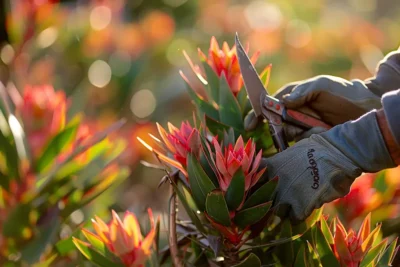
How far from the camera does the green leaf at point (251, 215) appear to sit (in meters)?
1.02

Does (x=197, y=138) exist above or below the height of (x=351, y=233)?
above

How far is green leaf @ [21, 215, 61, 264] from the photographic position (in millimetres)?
1464

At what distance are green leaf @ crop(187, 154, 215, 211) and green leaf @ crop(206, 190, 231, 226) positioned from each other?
0.03 metres

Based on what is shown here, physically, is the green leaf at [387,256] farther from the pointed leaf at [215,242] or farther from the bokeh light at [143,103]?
the bokeh light at [143,103]

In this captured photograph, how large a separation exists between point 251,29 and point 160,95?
87 centimetres

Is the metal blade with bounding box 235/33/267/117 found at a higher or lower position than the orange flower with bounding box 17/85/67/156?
lower

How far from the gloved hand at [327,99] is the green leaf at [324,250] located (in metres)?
0.23

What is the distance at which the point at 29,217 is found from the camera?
61.2 inches

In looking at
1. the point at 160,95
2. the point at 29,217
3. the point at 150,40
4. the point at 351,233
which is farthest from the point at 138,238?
the point at 150,40

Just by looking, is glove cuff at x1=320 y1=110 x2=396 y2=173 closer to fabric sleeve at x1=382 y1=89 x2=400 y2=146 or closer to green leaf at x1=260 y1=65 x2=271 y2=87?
fabric sleeve at x1=382 y1=89 x2=400 y2=146

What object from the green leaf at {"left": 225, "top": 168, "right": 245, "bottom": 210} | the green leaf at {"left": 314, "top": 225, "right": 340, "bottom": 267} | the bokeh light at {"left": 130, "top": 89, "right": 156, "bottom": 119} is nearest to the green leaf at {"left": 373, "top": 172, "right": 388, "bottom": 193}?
the green leaf at {"left": 314, "top": 225, "right": 340, "bottom": 267}

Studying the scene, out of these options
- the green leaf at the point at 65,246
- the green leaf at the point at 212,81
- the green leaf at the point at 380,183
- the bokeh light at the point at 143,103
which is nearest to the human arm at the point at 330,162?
the green leaf at the point at 212,81

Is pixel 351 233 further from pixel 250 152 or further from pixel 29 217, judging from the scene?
pixel 29 217

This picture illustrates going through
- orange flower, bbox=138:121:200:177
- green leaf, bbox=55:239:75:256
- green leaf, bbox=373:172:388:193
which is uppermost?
orange flower, bbox=138:121:200:177
